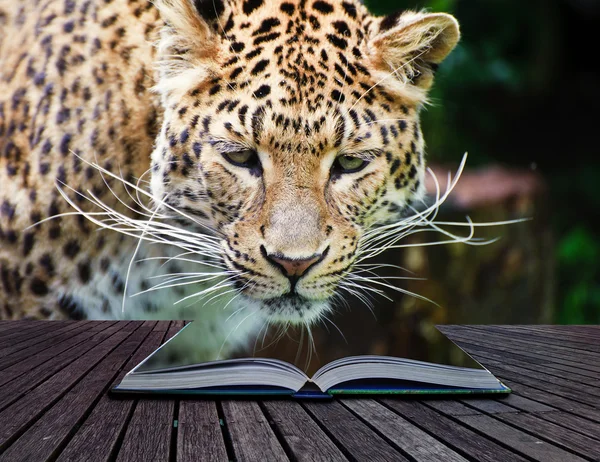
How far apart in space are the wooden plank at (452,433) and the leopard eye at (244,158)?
72cm

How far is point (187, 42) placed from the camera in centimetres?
196

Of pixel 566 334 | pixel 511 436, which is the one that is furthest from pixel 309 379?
pixel 566 334

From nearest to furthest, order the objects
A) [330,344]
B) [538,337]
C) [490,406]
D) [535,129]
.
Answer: [490,406], [538,337], [330,344], [535,129]

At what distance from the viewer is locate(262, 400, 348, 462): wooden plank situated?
1.20 metres

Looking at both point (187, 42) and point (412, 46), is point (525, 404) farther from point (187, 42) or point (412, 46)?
point (187, 42)

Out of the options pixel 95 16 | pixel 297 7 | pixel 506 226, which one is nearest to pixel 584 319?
pixel 506 226

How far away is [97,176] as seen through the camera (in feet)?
7.22

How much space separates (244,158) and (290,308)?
413 millimetres

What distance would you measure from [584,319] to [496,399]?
213 cm

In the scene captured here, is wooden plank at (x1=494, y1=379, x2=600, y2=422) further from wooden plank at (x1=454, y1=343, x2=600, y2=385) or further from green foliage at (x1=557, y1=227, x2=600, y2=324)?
green foliage at (x1=557, y1=227, x2=600, y2=324)

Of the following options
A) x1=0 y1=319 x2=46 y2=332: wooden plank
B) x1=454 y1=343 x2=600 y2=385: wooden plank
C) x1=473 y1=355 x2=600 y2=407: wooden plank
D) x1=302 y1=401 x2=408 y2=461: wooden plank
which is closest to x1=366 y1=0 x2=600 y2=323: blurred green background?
x1=454 y1=343 x2=600 y2=385: wooden plank

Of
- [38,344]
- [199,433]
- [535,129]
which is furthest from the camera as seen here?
[535,129]

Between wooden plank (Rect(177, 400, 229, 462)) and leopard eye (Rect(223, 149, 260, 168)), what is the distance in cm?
67

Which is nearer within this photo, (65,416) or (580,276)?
(65,416)
